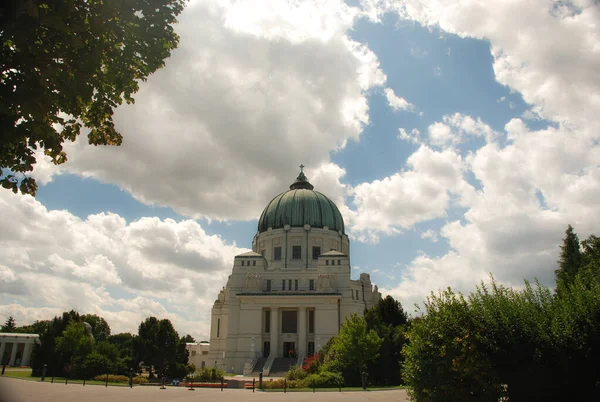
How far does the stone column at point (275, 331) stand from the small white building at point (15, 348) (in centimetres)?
4384

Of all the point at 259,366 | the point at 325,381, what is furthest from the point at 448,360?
the point at 259,366

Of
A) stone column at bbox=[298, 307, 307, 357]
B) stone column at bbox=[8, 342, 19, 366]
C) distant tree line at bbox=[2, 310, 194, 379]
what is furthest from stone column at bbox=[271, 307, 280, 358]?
stone column at bbox=[8, 342, 19, 366]

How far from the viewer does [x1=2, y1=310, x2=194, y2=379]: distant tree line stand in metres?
44.6

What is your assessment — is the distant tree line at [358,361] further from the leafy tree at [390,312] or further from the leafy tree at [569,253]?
the leafy tree at [569,253]

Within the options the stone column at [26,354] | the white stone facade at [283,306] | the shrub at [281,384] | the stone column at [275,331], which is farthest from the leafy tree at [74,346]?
the stone column at [26,354]

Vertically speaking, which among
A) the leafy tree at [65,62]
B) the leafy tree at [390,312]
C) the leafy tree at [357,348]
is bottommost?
the leafy tree at [357,348]

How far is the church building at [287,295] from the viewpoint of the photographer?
65.8m

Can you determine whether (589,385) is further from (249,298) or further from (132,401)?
(249,298)

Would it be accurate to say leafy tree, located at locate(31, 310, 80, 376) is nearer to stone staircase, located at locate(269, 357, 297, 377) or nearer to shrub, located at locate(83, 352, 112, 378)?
shrub, located at locate(83, 352, 112, 378)

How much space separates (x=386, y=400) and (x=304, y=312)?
4186 centimetres

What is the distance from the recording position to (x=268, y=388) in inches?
1423

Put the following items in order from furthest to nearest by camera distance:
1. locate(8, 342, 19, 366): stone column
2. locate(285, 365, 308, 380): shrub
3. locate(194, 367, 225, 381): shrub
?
locate(8, 342, 19, 366): stone column → locate(194, 367, 225, 381): shrub → locate(285, 365, 308, 380): shrub

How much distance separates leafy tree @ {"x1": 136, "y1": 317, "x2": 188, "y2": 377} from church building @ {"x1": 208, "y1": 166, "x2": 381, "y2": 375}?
454 inches

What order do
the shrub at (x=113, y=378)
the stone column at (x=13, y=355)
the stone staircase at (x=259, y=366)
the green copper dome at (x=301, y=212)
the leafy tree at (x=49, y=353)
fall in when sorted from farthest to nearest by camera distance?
the stone column at (x=13, y=355) < the green copper dome at (x=301, y=212) < the stone staircase at (x=259, y=366) < the leafy tree at (x=49, y=353) < the shrub at (x=113, y=378)
